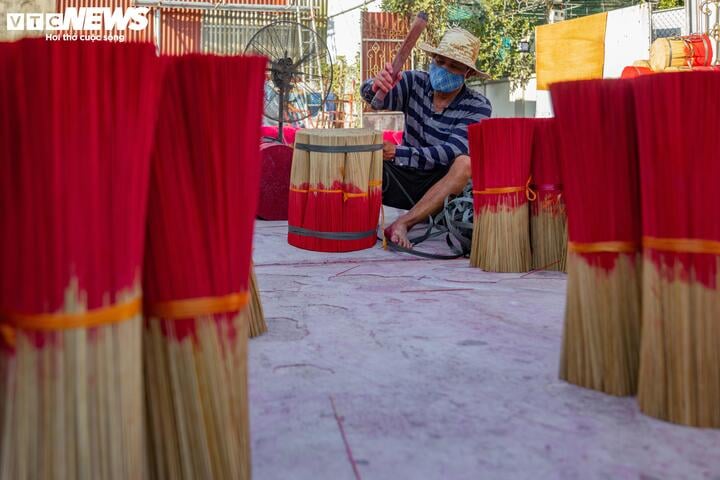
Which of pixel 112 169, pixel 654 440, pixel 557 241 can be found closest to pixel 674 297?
pixel 654 440

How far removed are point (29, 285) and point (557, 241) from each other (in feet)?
9.66

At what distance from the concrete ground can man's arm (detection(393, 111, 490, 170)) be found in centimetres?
174

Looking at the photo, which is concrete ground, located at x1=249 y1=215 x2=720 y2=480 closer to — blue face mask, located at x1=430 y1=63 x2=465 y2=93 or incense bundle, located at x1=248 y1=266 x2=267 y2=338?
incense bundle, located at x1=248 y1=266 x2=267 y2=338

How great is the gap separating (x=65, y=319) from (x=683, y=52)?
8828 millimetres

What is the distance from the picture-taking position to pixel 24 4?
17234 millimetres

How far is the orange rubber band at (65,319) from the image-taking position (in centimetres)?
99

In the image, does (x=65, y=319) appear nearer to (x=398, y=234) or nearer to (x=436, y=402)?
(x=436, y=402)

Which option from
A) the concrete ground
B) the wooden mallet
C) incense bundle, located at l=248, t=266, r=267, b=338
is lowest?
the concrete ground

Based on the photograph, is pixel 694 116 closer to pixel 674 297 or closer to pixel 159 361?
pixel 674 297

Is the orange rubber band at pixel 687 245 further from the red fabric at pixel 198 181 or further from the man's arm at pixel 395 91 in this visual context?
the man's arm at pixel 395 91

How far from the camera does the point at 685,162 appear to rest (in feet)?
5.10

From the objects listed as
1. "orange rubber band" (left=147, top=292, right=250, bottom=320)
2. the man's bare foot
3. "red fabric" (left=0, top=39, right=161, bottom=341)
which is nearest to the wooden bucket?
the man's bare foot

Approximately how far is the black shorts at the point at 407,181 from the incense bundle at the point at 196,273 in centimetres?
369

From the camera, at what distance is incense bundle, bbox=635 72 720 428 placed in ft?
5.06
